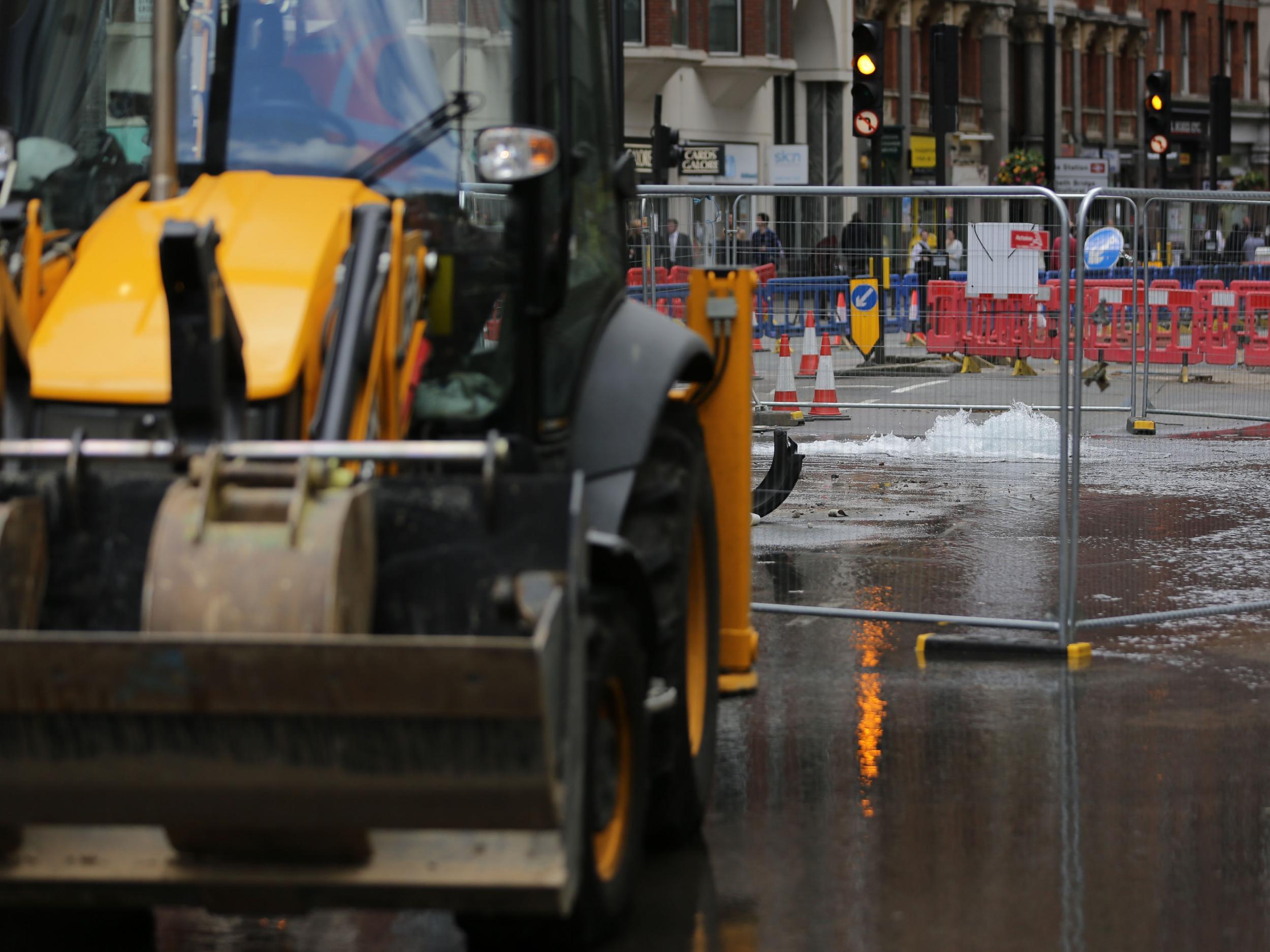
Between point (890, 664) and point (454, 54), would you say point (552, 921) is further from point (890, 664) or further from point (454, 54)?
point (890, 664)

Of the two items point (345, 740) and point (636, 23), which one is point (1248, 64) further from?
point (345, 740)

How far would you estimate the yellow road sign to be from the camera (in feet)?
45.8

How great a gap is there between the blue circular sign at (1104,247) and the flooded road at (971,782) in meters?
2.39

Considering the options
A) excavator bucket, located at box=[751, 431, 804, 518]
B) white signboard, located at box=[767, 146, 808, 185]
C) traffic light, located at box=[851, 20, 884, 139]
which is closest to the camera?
excavator bucket, located at box=[751, 431, 804, 518]

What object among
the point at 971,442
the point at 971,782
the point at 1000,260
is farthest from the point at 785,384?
the point at 971,782

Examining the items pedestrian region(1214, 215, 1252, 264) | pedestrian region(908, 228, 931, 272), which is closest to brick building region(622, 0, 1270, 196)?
pedestrian region(1214, 215, 1252, 264)

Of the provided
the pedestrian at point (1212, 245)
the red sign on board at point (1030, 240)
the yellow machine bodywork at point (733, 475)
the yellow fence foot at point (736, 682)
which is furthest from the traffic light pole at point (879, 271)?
the yellow fence foot at point (736, 682)

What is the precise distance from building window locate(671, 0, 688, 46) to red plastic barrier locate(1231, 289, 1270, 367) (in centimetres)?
2529

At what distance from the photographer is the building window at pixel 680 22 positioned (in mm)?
41312

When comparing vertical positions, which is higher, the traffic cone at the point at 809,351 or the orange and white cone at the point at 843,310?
the orange and white cone at the point at 843,310

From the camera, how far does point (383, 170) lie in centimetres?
496

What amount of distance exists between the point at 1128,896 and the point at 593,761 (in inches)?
68.5

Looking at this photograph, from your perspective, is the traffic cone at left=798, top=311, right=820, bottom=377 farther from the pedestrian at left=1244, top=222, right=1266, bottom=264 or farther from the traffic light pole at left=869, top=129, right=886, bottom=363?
the pedestrian at left=1244, top=222, right=1266, bottom=264

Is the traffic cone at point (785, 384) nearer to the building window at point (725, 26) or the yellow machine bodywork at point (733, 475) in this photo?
the yellow machine bodywork at point (733, 475)
